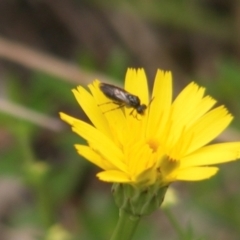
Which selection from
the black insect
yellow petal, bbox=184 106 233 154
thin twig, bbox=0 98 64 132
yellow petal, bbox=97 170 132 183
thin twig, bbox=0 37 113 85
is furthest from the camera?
thin twig, bbox=0 37 113 85

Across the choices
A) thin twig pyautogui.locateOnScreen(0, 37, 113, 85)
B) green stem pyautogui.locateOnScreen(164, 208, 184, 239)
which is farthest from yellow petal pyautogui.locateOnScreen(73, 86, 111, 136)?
thin twig pyautogui.locateOnScreen(0, 37, 113, 85)

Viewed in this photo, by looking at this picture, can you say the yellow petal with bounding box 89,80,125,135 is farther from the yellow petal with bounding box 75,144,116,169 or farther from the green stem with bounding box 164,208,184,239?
the green stem with bounding box 164,208,184,239

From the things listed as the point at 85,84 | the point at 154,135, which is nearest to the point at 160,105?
the point at 154,135

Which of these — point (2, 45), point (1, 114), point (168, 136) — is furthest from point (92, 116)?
point (2, 45)

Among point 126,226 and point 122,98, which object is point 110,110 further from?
point 126,226

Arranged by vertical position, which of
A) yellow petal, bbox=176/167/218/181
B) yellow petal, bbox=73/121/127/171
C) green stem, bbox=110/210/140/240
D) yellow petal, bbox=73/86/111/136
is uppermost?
yellow petal, bbox=73/86/111/136

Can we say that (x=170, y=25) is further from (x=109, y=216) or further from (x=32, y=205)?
(x=109, y=216)
